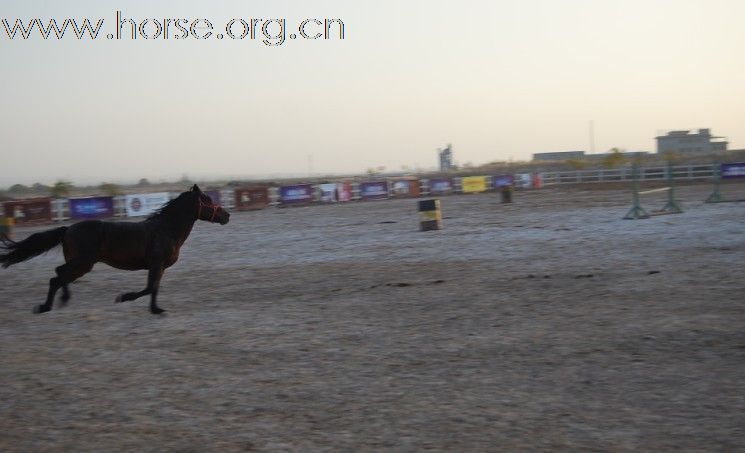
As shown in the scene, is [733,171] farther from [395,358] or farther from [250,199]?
[395,358]

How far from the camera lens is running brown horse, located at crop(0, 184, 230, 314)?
8883 millimetres

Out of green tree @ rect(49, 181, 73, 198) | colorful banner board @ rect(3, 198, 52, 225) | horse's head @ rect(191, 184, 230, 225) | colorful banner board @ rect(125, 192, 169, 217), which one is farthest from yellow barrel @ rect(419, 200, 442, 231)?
green tree @ rect(49, 181, 73, 198)

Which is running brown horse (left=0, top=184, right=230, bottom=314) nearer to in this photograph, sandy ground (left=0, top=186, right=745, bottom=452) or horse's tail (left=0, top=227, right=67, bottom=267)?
horse's tail (left=0, top=227, right=67, bottom=267)

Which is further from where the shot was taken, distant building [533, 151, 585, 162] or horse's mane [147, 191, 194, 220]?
distant building [533, 151, 585, 162]

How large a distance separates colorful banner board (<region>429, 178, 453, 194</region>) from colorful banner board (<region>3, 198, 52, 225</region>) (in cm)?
2427

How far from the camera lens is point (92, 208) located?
35031mm

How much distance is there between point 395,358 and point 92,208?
3150cm

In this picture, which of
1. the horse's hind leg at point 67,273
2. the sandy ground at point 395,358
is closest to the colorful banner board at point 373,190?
the sandy ground at point 395,358

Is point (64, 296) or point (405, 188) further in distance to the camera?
point (405, 188)

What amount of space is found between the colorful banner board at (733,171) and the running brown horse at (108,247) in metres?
43.2

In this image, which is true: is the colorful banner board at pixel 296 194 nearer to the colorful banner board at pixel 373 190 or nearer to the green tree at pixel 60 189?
the colorful banner board at pixel 373 190

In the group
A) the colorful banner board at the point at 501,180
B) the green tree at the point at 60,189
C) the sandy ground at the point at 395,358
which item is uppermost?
the green tree at the point at 60,189

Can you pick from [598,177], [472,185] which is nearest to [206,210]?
[472,185]

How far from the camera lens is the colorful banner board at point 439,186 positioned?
49188 millimetres
